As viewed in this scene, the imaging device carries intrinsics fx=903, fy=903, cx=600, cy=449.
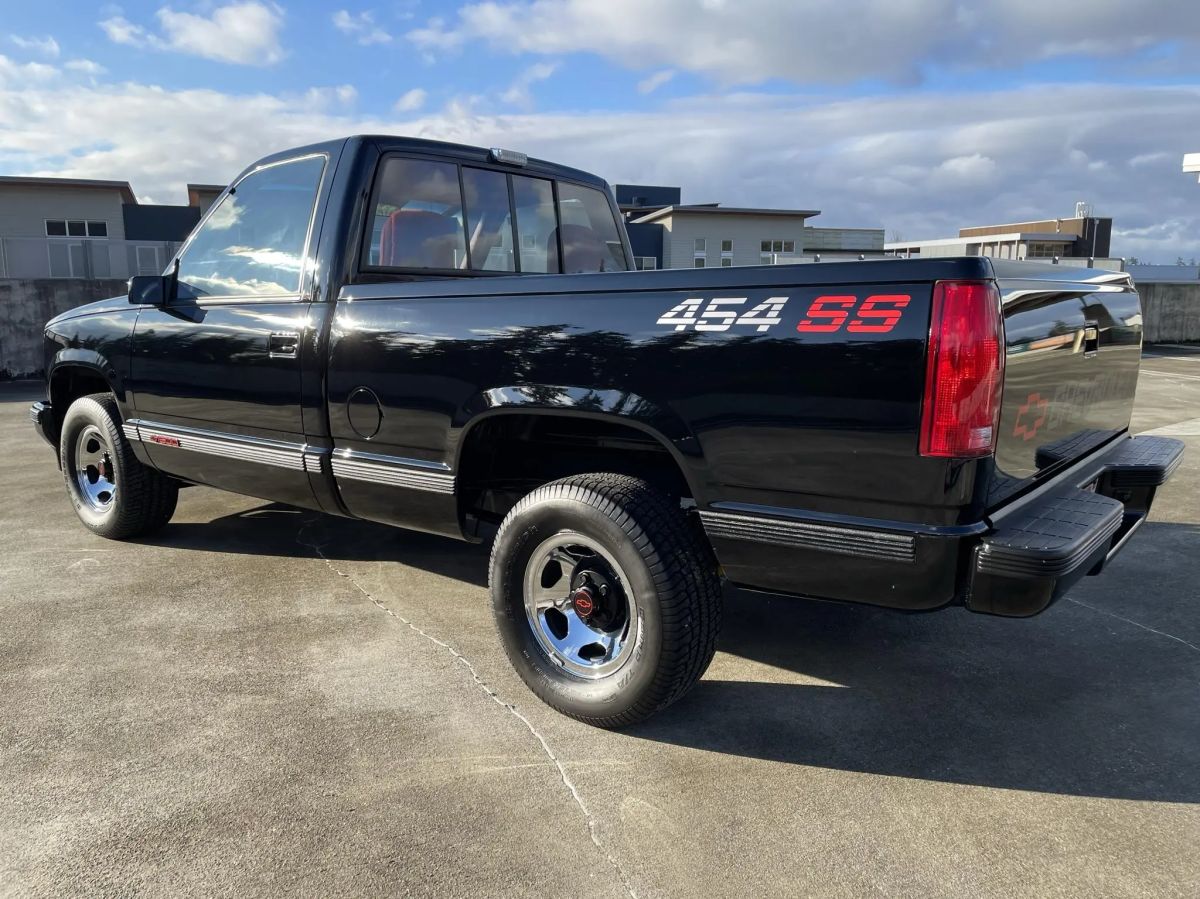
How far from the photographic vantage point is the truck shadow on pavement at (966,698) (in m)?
2.79

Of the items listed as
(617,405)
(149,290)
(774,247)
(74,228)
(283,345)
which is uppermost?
(774,247)

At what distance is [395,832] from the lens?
7.95ft

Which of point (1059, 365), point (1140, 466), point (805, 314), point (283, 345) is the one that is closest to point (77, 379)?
point (283, 345)

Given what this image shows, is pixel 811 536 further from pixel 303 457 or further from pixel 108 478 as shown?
pixel 108 478

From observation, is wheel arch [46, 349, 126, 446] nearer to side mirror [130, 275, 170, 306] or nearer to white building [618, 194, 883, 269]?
side mirror [130, 275, 170, 306]

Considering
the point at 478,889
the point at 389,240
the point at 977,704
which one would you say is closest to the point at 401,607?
the point at 389,240

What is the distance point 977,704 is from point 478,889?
1912 millimetres

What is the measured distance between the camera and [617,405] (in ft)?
9.31

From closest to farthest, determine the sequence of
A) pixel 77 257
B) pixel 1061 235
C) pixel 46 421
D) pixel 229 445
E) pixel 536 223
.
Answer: pixel 229 445, pixel 536 223, pixel 46 421, pixel 77 257, pixel 1061 235

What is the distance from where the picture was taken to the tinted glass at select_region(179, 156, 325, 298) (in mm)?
3906

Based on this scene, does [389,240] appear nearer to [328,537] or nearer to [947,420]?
[328,537]

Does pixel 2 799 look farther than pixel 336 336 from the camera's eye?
No

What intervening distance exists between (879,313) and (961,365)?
0.24 metres

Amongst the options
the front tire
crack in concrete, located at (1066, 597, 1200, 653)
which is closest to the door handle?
the front tire
